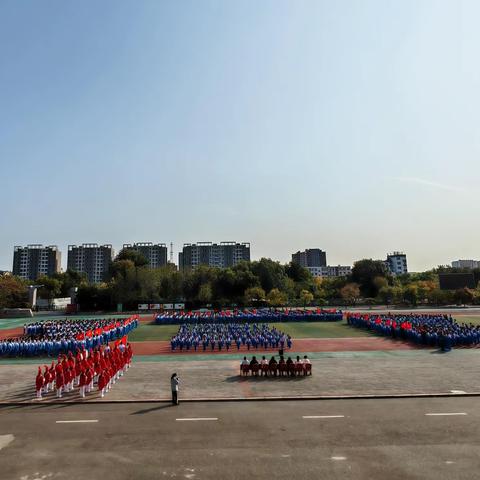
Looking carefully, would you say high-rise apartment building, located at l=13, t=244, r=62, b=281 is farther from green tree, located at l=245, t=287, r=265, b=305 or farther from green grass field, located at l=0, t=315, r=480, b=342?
green grass field, located at l=0, t=315, r=480, b=342

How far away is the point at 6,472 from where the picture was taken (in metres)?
9.34

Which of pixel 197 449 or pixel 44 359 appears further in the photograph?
pixel 44 359

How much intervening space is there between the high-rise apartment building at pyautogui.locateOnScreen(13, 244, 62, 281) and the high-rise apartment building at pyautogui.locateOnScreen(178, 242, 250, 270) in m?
55.0

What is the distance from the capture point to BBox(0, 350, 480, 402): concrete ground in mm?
16359

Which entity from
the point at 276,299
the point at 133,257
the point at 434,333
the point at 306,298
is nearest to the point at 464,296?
the point at 306,298

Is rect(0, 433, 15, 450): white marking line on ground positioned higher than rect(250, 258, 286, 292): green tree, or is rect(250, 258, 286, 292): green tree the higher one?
rect(250, 258, 286, 292): green tree

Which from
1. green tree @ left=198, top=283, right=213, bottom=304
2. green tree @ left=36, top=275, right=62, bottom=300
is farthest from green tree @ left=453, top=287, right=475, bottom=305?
green tree @ left=36, top=275, right=62, bottom=300

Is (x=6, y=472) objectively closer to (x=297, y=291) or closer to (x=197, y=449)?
(x=197, y=449)

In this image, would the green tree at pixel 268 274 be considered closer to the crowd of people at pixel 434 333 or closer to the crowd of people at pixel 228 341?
the crowd of people at pixel 434 333

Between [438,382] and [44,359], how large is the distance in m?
21.6

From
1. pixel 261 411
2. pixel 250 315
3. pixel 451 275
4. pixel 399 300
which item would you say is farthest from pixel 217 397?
pixel 451 275

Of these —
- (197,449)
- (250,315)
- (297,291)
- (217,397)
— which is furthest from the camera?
(297,291)

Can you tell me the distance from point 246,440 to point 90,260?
177 metres

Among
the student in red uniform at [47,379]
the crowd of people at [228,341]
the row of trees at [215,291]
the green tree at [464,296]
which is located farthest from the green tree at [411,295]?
the student in red uniform at [47,379]
